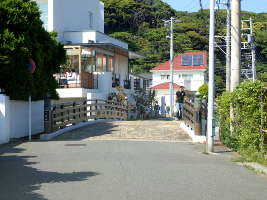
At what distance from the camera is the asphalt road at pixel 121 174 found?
8.29m

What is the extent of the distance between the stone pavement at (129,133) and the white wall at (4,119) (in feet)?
8.71

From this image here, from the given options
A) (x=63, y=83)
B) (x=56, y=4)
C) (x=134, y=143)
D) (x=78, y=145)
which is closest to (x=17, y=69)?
(x=78, y=145)

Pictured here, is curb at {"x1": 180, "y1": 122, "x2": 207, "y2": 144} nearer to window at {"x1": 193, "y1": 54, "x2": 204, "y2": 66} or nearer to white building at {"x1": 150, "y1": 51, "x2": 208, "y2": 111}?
window at {"x1": 193, "y1": 54, "x2": 204, "y2": 66}

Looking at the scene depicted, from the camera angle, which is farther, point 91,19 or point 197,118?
point 91,19

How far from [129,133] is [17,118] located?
15.2 feet

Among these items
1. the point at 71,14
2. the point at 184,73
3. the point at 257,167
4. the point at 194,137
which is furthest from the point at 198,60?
the point at 257,167

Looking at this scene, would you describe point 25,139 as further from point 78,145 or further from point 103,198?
point 103,198

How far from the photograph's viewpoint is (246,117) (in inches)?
546

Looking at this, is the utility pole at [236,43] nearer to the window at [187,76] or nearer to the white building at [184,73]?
the white building at [184,73]

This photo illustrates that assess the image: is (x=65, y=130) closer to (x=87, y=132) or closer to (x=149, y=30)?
(x=87, y=132)

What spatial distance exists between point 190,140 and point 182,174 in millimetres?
→ 8039

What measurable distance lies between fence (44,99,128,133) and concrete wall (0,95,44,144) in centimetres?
72

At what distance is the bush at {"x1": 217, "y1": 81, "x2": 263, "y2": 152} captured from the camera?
1338 centimetres

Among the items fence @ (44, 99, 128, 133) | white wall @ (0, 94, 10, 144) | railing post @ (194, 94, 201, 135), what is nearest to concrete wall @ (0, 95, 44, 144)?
white wall @ (0, 94, 10, 144)
